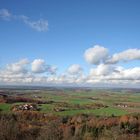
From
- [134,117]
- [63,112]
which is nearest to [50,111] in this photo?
[63,112]

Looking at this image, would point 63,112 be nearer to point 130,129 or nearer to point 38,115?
point 38,115

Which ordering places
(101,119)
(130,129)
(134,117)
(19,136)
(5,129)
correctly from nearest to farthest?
(5,129) < (19,136) < (130,129) < (101,119) < (134,117)

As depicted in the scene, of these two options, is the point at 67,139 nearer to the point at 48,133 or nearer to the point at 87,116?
the point at 48,133

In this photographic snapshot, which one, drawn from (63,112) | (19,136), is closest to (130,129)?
(63,112)

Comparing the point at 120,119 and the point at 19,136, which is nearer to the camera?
the point at 19,136

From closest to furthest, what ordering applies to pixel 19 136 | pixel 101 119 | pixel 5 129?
1. pixel 5 129
2. pixel 19 136
3. pixel 101 119

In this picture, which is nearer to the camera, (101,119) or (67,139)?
(67,139)

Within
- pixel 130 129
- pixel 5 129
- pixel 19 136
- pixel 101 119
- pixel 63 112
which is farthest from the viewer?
pixel 63 112

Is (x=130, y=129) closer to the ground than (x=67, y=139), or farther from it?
closer to the ground

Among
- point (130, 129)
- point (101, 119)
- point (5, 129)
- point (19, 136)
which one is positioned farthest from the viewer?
point (101, 119)
